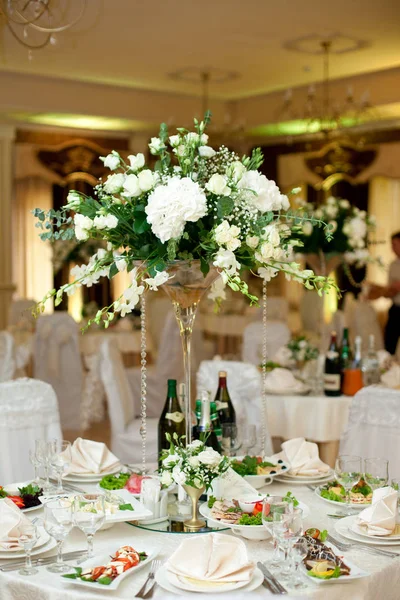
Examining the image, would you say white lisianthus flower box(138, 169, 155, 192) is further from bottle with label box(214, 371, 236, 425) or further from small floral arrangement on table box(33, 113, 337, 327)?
bottle with label box(214, 371, 236, 425)

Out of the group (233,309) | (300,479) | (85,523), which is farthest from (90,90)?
(85,523)

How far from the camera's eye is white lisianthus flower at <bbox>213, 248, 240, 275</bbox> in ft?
7.89

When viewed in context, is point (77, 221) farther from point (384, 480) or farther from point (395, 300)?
point (395, 300)

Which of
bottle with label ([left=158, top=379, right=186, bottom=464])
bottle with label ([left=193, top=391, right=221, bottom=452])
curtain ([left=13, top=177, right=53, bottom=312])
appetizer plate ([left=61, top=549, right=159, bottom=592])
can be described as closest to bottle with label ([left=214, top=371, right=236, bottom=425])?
bottle with label ([left=158, top=379, right=186, bottom=464])

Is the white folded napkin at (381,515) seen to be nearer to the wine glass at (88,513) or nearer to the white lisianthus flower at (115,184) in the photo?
the wine glass at (88,513)

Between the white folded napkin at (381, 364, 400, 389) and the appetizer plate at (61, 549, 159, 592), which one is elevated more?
the white folded napkin at (381, 364, 400, 389)

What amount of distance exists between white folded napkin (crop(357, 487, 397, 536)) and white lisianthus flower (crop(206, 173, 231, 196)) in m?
0.96

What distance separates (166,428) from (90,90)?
7.67 metres

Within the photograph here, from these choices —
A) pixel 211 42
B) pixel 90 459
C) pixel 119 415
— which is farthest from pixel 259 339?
pixel 90 459

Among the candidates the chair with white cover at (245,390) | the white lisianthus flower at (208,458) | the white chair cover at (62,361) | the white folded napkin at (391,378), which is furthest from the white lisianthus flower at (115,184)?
the white chair cover at (62,361)

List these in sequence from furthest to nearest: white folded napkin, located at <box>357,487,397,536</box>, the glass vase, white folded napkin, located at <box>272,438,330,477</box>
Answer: white folded napkin, located at <box>272,438,330,477</box> < the glass vase < white folded napkin, located at <box>357,487,397,536</box>

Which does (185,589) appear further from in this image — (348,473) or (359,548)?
(348,473)

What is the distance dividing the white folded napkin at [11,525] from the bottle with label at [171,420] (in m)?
0.78

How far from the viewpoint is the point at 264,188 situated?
253 cm
